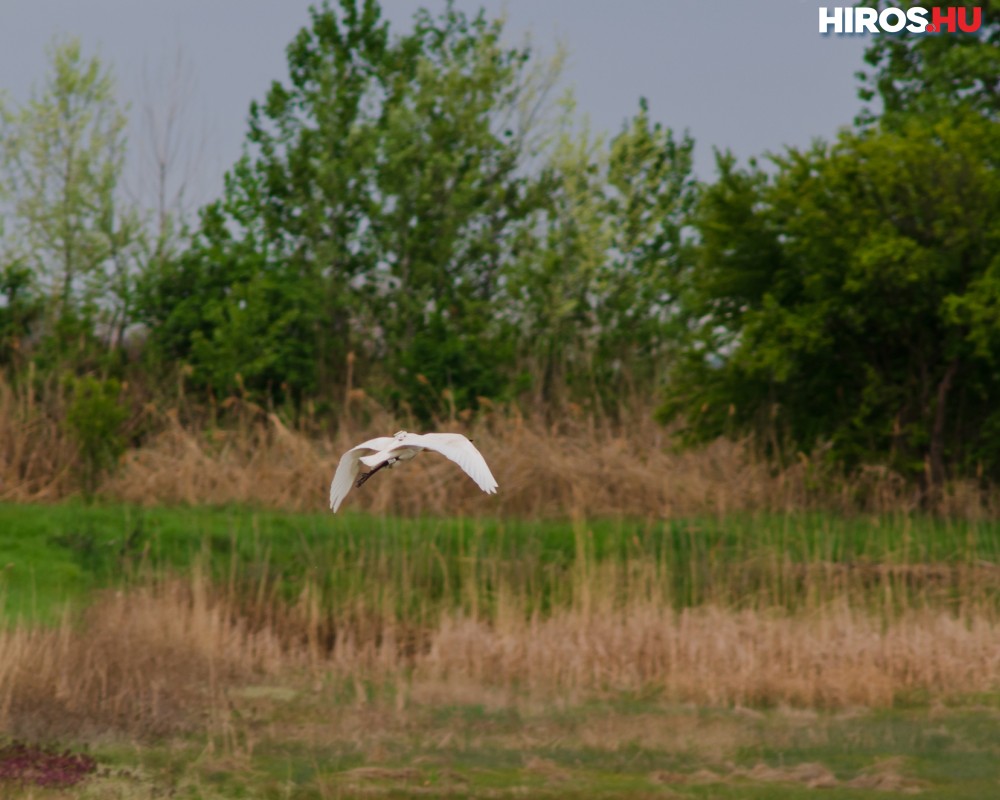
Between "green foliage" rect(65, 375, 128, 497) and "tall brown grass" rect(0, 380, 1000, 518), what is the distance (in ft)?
0.54

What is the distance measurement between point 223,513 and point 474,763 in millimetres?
6297

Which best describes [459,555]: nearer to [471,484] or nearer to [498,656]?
[471,484]

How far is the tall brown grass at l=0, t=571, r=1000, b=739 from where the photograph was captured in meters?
11.4

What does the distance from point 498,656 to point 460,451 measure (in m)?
7.22

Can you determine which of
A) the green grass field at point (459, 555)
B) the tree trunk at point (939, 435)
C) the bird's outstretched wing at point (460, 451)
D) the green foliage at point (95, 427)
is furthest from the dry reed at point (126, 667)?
the tree trunk at point (939, 435)

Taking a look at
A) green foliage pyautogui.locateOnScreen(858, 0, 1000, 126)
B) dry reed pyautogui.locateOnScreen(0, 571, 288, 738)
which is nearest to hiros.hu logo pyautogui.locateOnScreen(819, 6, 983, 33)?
green foliage pyautogui.locateOnScreen(858, 0, 1000, 126)


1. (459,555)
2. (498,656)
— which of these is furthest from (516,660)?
(459,555)

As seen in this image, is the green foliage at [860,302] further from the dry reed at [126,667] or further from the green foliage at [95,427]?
the dry reed at [126,667]

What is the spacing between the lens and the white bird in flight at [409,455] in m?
5.32

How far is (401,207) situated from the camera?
25391mm

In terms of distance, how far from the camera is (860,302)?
18062 millimetres

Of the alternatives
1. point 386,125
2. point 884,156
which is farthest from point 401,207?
point 884,156

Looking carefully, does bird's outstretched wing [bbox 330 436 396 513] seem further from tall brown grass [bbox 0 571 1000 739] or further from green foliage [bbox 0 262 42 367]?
green foliage [bbox 0 262 42 367]

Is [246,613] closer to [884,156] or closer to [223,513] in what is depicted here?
[223,513]
